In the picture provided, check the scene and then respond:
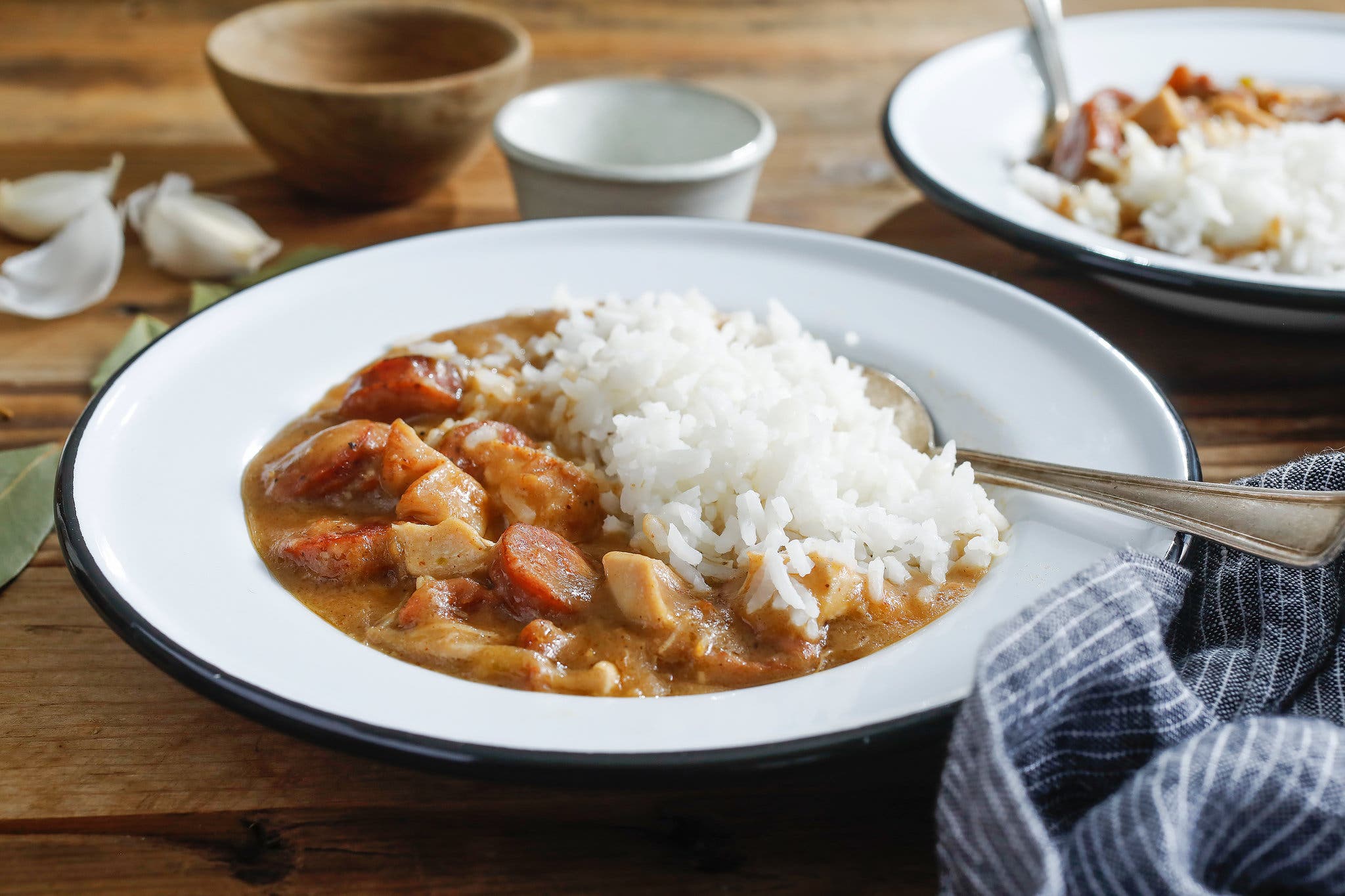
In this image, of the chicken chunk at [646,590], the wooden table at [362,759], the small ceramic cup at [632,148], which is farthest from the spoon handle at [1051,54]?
the chicken chunk at [646,590]

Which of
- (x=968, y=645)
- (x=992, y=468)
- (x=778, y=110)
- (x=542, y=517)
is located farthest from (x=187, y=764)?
(x=778, y=110)

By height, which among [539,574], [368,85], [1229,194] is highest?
[1229,194]

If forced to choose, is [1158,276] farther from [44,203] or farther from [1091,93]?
[44,203]

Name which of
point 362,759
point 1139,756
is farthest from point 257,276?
point 1139,756

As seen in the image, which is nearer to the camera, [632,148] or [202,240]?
[202,240]

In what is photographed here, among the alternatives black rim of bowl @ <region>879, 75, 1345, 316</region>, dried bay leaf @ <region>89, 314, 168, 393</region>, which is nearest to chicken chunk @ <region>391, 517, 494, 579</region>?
dried bay leaf @ <region>89, 314, 168, 393</region>

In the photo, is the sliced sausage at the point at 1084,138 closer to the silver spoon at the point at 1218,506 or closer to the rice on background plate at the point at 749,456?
the rice on background plate at the point at 749,456

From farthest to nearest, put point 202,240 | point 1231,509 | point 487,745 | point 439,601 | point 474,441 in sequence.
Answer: point 202,240 < point 474,441 < point 439,601 < point 1231,509 < point 487,745
